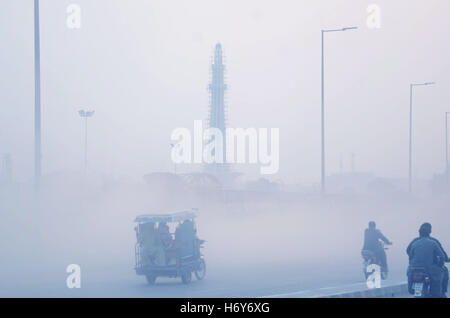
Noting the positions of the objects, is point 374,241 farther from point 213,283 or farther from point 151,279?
point 151,279

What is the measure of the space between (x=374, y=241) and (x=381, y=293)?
3.84 meters

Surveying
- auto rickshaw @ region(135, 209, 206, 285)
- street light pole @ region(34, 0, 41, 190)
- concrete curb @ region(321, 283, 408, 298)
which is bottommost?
concrete curb @ region(321, 283, 408, 298)

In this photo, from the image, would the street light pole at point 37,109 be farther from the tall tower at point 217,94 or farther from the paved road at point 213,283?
the tall tower at point 217,94

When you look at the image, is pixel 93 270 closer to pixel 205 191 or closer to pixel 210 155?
pixel 205 191

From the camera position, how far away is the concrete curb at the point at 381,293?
16.7 metres

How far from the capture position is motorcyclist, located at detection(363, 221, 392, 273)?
21.7 metres

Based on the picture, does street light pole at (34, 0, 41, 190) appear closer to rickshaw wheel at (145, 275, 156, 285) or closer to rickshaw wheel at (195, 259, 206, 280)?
rickshaw wheel at (195, 259, 206, 280)

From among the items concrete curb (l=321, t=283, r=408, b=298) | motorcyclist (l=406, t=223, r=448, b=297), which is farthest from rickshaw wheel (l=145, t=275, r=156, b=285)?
motorcyclist (l=406, t=223, r=448, b=297)

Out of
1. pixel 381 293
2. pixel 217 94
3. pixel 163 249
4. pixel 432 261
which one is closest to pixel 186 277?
pixel 163 249

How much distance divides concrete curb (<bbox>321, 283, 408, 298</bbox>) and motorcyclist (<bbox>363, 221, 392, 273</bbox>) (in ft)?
8.51

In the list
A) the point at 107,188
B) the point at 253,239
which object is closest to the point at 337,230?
the point at 253,239

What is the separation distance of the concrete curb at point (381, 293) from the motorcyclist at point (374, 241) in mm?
2594

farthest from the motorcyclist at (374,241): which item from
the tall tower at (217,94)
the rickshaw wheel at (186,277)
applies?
the tall tower at (217,94)
